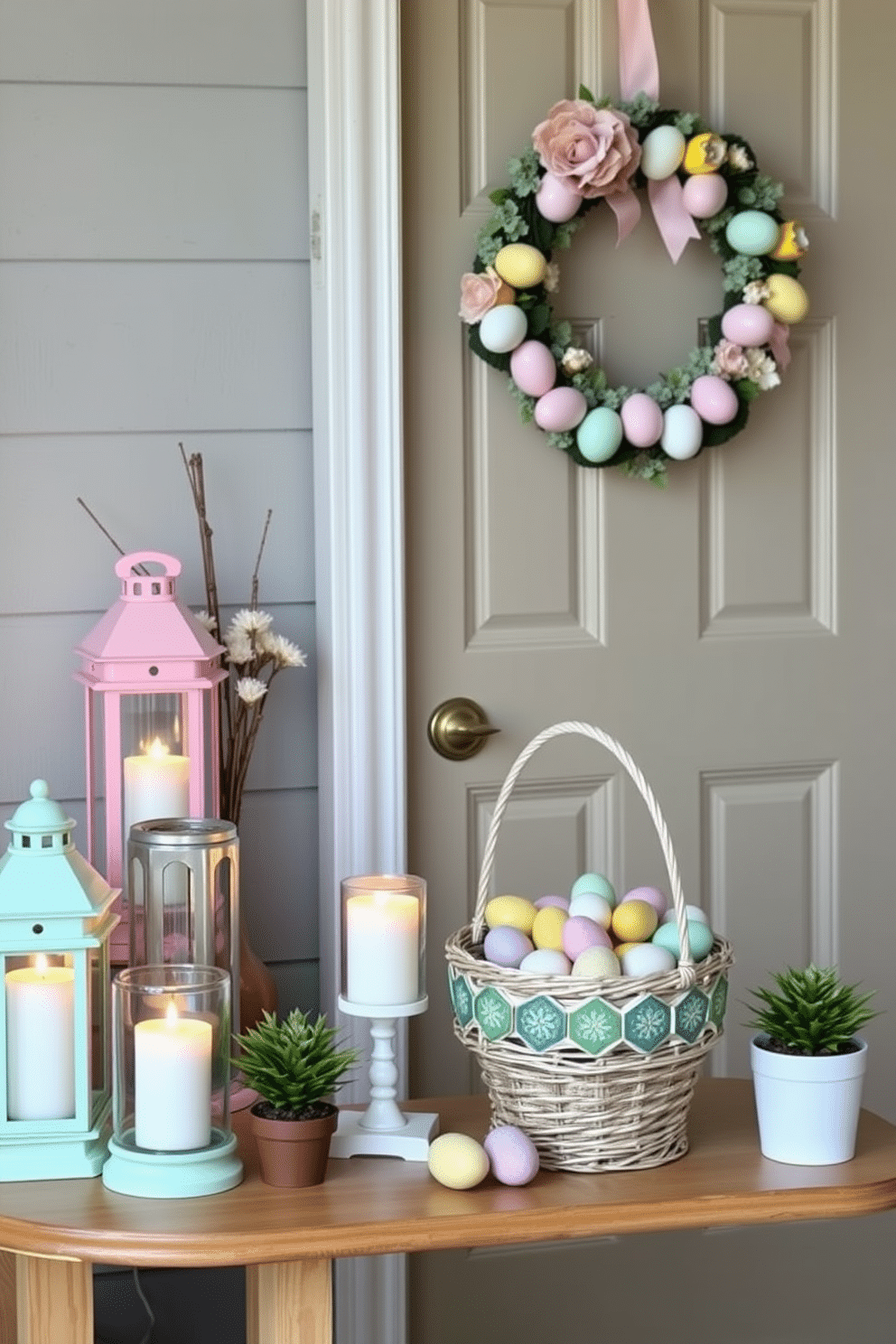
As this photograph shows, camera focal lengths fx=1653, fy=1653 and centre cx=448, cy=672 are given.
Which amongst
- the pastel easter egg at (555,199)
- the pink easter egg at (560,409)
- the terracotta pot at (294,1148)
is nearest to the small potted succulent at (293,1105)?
the terracotta pot at (294,1148)

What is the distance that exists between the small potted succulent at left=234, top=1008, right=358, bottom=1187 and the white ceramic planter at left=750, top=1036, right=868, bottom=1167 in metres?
0.38

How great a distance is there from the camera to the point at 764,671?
2260mm

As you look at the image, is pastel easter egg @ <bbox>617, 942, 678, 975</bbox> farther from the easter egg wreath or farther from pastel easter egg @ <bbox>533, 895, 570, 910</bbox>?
the easter egg wreath

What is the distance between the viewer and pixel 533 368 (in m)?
2.04

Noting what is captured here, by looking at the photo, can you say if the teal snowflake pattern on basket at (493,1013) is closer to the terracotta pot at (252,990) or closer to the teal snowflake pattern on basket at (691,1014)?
the teal snowflake pattern on basket at (691,1014)

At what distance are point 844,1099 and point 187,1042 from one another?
0.58 meters

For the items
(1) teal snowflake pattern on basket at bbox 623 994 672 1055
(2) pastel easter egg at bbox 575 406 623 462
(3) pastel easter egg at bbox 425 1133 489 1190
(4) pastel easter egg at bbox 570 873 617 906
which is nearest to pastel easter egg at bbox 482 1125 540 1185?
(3) pastel easter egg at bbox 425 1133 489 1190

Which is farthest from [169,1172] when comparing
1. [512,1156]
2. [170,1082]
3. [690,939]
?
[690,939]

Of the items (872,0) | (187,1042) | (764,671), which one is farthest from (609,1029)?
(872,0)

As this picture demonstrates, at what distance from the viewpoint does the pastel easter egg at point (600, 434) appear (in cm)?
207

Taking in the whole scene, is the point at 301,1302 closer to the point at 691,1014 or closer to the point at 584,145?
the point at 691,1014

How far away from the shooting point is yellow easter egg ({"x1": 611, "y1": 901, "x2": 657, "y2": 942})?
151 centimetres

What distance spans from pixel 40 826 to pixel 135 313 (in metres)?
0.78

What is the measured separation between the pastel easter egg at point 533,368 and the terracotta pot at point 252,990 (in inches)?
29.4
